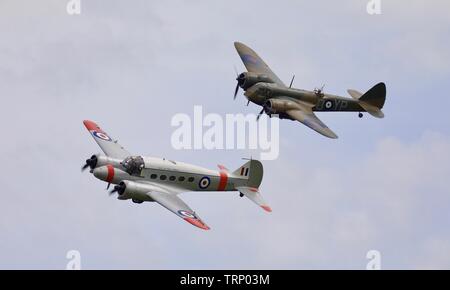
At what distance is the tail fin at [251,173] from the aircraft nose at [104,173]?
7406 mm

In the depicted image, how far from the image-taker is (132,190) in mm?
53312

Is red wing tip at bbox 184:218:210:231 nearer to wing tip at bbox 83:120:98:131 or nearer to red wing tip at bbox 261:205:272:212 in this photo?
red wing tip at bbox 261:205:272:212

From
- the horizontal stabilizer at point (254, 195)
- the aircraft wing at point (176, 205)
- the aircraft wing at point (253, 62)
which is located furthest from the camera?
the aircraft wing at point (253, 62)

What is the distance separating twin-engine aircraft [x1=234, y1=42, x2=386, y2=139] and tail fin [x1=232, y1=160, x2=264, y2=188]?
5000 mm

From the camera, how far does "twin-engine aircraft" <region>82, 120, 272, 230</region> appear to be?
5334 centimetres

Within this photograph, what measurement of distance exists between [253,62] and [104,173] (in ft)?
61.4

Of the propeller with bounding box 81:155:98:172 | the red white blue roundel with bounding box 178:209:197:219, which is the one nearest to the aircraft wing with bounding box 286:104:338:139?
the red white blue roundel with bounding box 178:209:197:219

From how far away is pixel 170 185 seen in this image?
182 feet

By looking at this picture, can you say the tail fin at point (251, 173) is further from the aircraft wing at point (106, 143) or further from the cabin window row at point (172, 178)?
the aircraft wing at point (106, 143)

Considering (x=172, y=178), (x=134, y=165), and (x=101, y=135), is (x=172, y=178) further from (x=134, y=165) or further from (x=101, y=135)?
(x=101, y=135)

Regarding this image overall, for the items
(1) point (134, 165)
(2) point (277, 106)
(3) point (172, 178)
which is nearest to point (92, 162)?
(1) point (134, 165)

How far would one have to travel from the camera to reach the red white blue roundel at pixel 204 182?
186 feet

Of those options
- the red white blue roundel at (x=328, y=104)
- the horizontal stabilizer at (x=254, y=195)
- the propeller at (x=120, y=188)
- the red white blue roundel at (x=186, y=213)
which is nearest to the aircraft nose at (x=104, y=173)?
the propeller at (x=120, y=188)

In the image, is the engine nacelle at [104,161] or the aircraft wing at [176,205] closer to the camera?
the aircraft wing at [176,205]
